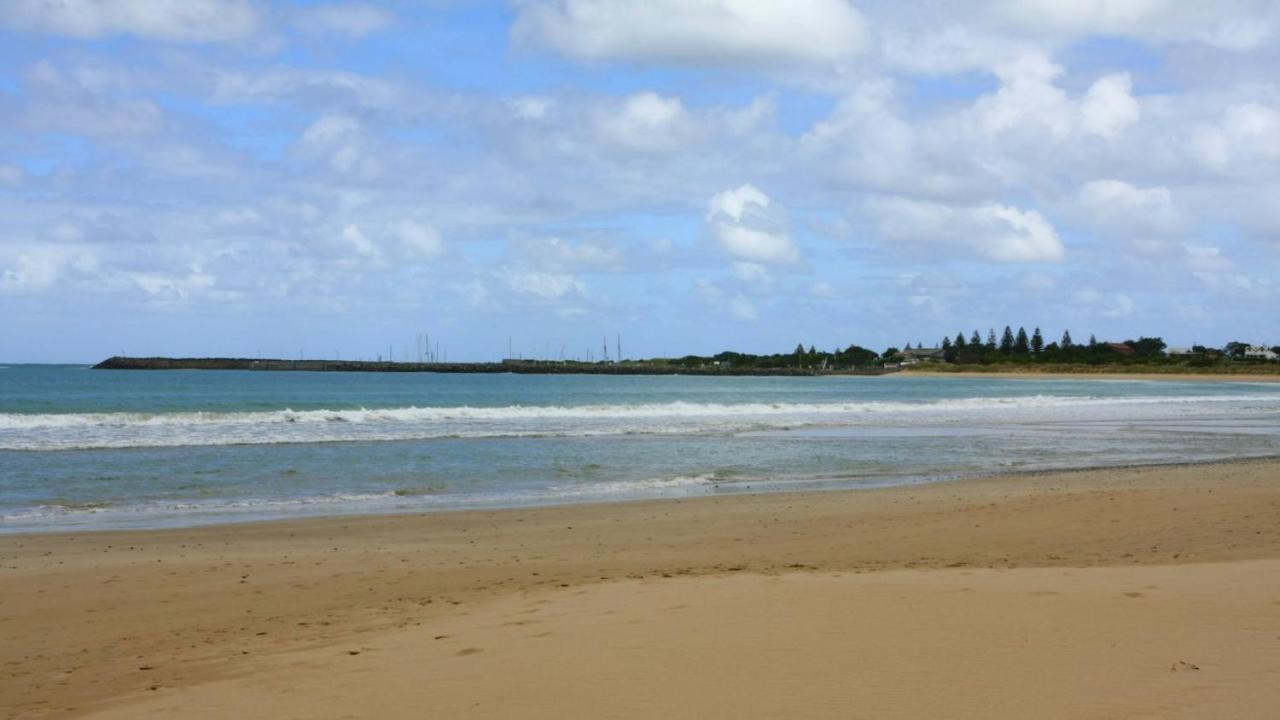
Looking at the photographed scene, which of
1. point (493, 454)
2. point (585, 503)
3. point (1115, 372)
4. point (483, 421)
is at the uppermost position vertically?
point (1115, 372)


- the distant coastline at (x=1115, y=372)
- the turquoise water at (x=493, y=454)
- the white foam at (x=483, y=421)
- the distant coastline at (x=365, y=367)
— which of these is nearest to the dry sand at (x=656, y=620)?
the turquoise water at (x=493, y=454)

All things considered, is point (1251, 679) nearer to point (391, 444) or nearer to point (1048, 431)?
point (391, 444)

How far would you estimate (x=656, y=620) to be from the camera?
25.5ft

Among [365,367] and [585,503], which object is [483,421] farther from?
[365,367]

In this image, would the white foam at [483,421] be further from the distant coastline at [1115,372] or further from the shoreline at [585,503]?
the distant coastline at [1115,372]

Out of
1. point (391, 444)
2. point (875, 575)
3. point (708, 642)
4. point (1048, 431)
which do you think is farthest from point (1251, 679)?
point (1048, 431)

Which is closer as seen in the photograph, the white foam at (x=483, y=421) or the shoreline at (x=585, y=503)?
the shoreline at (x=585, y=503)

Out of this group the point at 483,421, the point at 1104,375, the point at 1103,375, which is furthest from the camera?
the point at 1103,375

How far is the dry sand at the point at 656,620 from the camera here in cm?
600

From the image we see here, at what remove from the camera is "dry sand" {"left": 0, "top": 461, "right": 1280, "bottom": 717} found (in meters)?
6.00

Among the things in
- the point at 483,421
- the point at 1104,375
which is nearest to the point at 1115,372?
the point at 1104,375

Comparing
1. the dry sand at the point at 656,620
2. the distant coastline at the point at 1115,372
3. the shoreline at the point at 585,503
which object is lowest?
the shoreline at the point at 585,503

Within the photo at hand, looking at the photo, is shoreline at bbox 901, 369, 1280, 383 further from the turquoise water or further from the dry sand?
the dry sand

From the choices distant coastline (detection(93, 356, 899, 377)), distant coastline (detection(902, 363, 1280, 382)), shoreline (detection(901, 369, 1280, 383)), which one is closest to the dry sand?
shoreline (detection(901, 369, 1280, 383))
